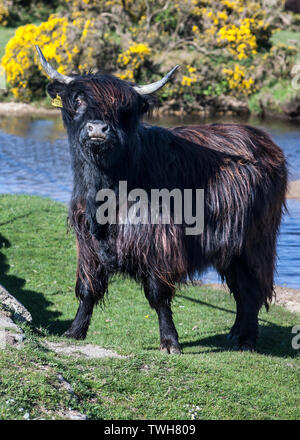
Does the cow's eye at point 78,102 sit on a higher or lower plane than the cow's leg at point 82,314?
higher

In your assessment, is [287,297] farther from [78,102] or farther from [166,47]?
[166,47]

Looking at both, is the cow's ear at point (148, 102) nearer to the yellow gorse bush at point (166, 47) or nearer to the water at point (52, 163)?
the water at point (52, 163)

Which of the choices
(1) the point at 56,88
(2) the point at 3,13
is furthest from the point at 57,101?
(2) the point at 3,13

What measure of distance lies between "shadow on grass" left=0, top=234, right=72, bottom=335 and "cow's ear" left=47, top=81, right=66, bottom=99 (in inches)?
99.5

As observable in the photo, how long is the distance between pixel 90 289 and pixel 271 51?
79.6 ft

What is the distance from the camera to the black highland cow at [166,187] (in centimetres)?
602

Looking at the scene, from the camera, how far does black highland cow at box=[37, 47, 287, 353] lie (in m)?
6.02

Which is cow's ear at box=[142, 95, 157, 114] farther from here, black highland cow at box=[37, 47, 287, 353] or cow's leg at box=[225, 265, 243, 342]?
cow's leg at box=[225, 265, 243, 342]

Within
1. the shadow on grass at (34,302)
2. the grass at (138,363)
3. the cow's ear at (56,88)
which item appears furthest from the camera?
the shadow on grass at (34,302)

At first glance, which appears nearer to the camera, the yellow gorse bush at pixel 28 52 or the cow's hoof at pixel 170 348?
the cow's hoof at pixel 170 348

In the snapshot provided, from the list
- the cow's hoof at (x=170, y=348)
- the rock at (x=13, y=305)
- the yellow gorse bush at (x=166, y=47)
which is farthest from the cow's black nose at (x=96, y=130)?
the yellow gorse bush at (x=166, y=47)

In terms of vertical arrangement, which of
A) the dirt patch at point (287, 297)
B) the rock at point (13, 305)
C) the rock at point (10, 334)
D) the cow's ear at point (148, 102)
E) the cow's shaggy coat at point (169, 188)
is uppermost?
the cow's ear at point (148, 102)

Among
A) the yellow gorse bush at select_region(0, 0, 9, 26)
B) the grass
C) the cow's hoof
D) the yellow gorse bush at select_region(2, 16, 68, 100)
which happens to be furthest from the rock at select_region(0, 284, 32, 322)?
the yellow gorse bush at select_region(0, 0, 9, 26)

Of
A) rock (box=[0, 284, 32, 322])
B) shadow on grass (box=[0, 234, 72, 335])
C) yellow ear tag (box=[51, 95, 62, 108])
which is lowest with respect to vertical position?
shadow on grass (box=[0, 234, 72, 335])
